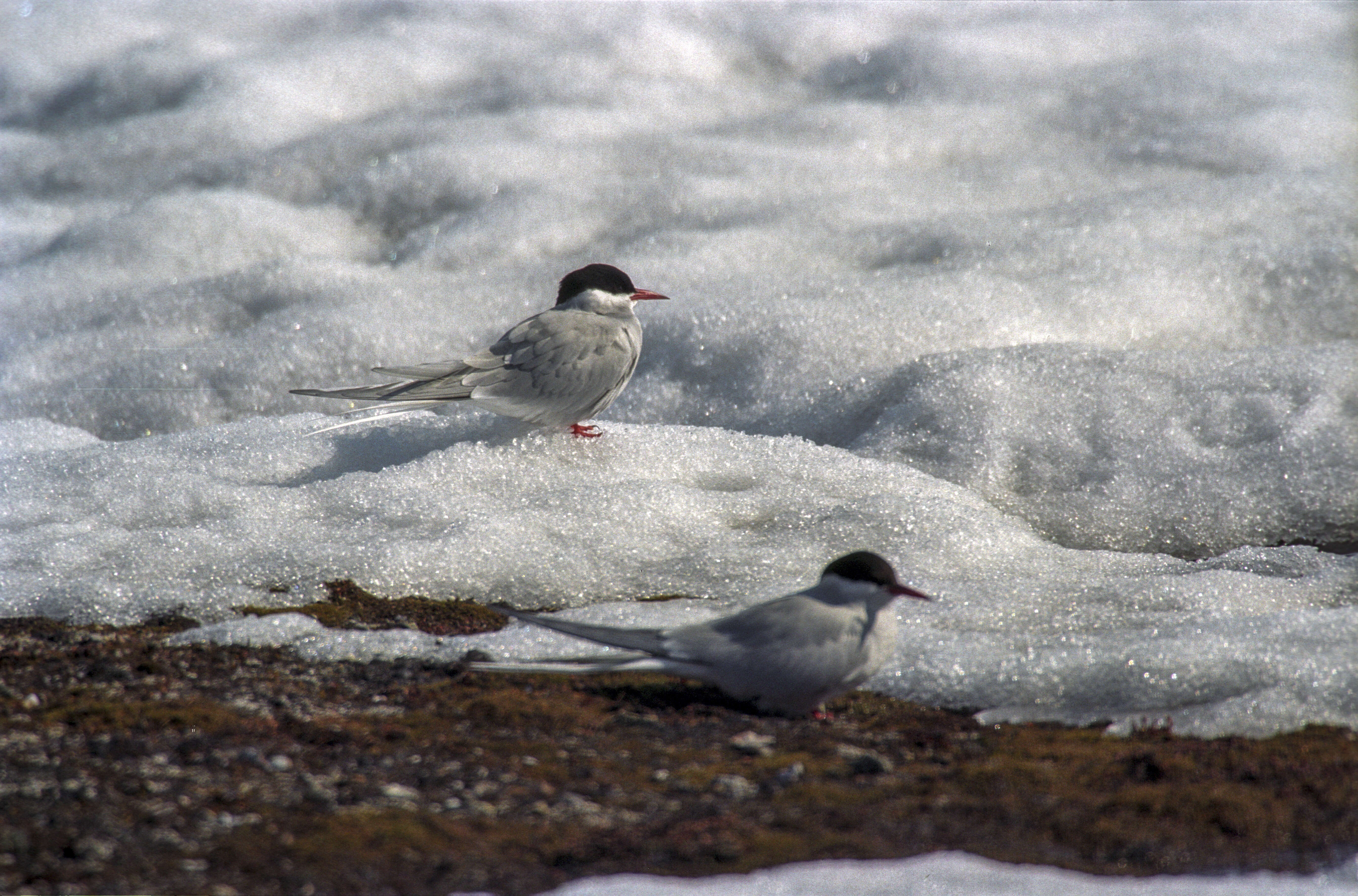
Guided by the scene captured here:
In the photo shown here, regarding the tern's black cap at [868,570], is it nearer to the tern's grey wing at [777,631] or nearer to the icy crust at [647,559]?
the tern's grey wing at [777,631]

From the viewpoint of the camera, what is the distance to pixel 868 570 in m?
3.06

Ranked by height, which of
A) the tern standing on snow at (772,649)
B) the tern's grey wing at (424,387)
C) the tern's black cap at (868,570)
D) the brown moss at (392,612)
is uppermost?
the tern's grey wing at (424,387)

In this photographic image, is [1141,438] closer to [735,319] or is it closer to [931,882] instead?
[735,319]

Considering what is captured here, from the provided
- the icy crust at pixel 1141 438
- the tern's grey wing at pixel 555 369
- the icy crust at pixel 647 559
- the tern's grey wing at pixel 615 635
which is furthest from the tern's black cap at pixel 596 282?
the tern's grey wing at pixel 615 635

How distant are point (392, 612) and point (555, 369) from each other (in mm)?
1563

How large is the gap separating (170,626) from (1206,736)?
10.4 ft

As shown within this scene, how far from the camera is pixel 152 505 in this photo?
4.62m

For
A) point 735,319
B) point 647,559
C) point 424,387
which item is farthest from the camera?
point 735,319

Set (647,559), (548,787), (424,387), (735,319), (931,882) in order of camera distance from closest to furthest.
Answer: (931,882)
(548,787)
(647,559)
(424,387)
(735,319)

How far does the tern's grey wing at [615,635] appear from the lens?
2.94 meters

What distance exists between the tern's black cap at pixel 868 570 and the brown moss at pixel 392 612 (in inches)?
51.0

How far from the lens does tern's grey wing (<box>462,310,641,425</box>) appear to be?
5000mm

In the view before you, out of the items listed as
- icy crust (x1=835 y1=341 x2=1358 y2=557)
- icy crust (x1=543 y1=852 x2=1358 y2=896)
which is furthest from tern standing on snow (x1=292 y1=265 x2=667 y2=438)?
icy crust (x1=543 y1=852 x2=1358 y2=896)

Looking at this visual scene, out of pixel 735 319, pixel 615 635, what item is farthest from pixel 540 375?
pixel 615 635
